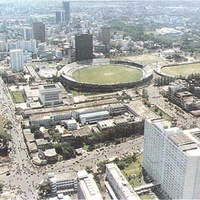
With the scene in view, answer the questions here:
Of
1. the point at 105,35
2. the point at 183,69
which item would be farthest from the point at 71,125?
the point at 105,35

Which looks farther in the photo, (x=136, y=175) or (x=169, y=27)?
(x=169, y=27)

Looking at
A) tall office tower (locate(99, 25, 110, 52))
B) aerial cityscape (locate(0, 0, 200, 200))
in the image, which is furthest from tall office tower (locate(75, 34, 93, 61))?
tall office tower (locate(99, 25, 110, 52))

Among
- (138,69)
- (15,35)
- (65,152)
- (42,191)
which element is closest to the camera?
(42,191)

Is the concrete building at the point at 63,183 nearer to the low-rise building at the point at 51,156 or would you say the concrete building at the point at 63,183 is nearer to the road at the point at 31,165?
the road at the point at 31,165

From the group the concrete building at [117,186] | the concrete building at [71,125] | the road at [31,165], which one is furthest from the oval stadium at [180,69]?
the concrete building at [117,186]

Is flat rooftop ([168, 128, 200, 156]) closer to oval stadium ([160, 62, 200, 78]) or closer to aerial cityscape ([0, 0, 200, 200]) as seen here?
aerial cityscape ([0, 0, 200, 200])

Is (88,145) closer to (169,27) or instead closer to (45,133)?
(45,133)

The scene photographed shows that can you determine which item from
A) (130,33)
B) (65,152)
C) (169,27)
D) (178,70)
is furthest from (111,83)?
(169,27)
